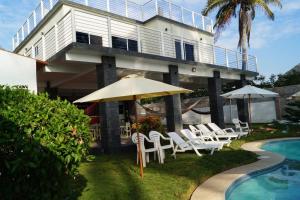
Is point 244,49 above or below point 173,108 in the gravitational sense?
above

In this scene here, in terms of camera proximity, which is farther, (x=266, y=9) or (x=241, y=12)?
(x=241, y=12)

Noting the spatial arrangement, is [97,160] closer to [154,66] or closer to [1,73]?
[1,73]

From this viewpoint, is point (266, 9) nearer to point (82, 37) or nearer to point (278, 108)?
point (278, 108)

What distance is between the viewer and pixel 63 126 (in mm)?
4680

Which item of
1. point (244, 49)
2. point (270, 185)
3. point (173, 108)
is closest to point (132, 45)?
point (173, 108)

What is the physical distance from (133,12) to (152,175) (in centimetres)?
Answer: 1328

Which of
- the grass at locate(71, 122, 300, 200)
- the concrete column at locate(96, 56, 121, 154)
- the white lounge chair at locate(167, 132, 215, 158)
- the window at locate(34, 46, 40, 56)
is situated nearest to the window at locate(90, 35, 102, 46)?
the window at locate(34, 46, 40, 56)

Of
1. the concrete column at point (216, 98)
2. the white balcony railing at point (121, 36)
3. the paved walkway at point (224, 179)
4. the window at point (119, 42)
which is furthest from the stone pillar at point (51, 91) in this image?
the paved walkway at point (224, 179)

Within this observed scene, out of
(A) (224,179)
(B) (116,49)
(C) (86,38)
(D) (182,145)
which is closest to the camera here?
(A) (224,179)

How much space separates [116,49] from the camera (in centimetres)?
1266

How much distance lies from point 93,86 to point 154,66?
690 cm

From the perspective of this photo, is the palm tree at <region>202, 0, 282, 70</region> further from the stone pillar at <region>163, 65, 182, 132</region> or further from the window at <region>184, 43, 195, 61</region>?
the stone pillar at <region>163, 65, 182, 132</region>

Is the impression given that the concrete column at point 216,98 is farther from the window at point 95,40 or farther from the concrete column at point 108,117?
the concrete column at point 108,117

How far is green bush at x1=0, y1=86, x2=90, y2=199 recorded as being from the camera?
13.1 ft
